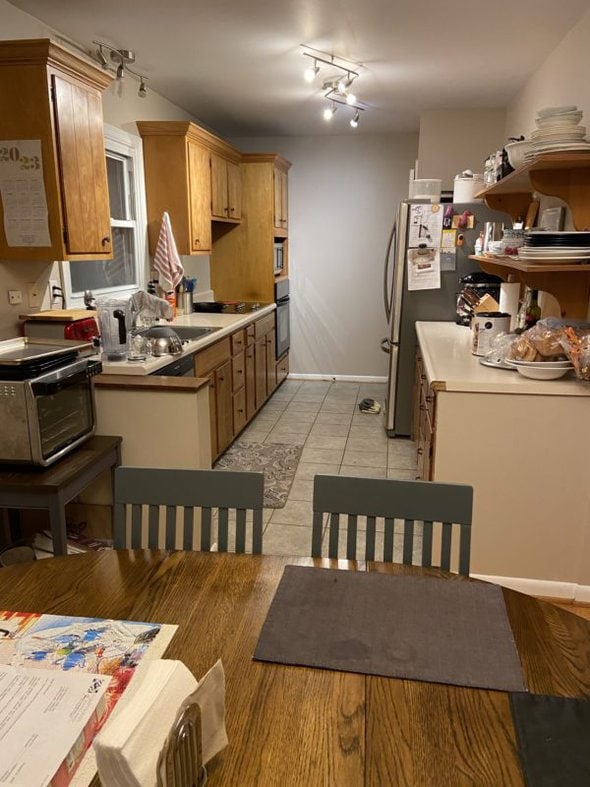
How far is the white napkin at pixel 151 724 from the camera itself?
2.27 feet

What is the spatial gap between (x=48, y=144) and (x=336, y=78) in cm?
216

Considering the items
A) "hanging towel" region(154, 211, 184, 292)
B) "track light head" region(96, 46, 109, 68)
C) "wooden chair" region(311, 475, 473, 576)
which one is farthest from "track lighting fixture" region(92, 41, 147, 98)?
"wooden chair" region(311, 475, 473, 576)

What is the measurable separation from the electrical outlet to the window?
A: 633 millimetres

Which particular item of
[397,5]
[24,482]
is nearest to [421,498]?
[24,482]

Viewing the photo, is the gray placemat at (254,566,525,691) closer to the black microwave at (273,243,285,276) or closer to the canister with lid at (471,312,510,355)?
the canister with lid at (471,312,510,355)

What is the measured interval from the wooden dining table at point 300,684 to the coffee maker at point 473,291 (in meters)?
2.89

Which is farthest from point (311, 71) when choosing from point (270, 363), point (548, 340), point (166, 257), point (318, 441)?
point (270, 363)

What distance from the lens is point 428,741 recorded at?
906 mm

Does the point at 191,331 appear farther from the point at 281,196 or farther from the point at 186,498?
the point at 186,498

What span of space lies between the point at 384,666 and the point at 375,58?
11.5 feet

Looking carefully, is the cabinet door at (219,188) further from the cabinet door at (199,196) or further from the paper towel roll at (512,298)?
the paper towel roll at (512,298)

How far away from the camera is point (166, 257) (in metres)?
4.25

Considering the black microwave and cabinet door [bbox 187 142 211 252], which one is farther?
the black microwave

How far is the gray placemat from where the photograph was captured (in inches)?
41.4
